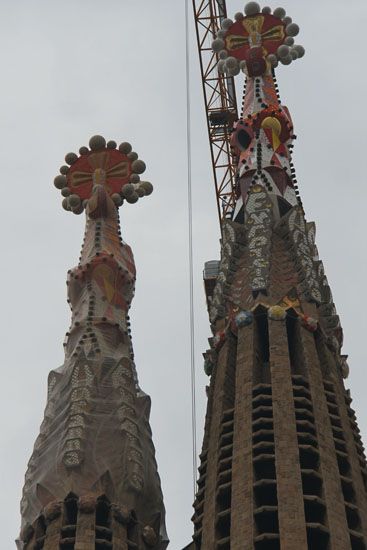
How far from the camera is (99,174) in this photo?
63281mm

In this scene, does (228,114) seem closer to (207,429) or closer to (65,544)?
(207,429)

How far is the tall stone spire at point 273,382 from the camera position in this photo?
46375 millimetres

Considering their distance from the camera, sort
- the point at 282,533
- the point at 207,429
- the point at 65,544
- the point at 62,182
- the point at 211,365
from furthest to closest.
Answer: the point at 62,182
the point at 211,365
the point at 207,429
the point at 65,544
the point at 282,533

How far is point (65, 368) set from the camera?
55656 mm

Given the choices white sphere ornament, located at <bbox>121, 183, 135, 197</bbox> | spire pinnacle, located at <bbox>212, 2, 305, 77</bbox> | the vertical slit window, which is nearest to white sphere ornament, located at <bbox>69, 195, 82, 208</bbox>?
white sphere ornament, located at <bbox>121, 183, 135, 197</bbox>

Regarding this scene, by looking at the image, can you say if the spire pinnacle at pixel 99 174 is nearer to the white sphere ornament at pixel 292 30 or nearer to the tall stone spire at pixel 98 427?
the tall stone spire at pixel 98 427

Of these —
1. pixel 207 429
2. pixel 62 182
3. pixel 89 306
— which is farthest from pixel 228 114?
pixel 207 429

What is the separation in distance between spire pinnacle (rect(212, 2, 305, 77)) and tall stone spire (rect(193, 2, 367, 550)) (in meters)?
0.75

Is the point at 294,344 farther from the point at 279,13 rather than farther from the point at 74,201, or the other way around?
the point at 279,13

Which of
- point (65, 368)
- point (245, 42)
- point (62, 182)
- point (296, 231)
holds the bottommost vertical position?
point (65, 368)

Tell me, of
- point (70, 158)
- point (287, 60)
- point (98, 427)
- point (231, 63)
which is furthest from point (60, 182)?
point (98, 427)

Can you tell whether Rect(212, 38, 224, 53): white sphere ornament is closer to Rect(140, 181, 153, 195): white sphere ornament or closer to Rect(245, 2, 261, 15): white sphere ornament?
Rect(245, 2, 261, 15): white sphere ornament

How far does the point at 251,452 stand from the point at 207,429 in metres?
4.44

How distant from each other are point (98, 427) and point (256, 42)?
22539 millimetres
